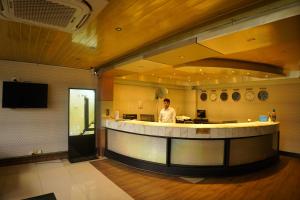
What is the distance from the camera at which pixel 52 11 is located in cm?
167

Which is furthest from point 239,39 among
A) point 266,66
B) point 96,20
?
point 266,66

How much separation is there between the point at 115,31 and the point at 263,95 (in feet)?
20.0

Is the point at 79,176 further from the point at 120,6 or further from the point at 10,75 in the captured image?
the point at 120,6

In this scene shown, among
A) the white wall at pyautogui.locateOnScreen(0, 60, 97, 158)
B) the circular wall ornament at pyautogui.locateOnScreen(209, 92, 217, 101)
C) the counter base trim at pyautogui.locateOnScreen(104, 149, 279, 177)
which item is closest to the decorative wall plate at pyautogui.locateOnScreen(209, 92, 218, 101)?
the circular wall ornament at pyautogui.locateOnScreen(209, 92, 217, 101)

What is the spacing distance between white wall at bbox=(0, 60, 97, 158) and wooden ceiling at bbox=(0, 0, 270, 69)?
0.52 meters

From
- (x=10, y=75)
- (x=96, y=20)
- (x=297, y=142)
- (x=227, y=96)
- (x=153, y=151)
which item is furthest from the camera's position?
(x=227, y=96)

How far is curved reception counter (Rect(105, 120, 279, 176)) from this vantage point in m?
4.00

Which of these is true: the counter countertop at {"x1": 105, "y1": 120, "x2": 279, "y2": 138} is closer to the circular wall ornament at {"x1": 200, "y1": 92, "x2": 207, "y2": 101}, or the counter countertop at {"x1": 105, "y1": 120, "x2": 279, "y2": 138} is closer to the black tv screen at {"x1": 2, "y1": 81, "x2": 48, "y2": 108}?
the black tv screen at {"x1": 2, "y1": 81, "x2": 48, "y2": 108}

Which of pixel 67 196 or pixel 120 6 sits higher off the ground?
pixel 120 6

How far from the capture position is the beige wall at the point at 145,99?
6.95 meters

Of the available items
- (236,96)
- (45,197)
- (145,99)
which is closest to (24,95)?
(45,197)

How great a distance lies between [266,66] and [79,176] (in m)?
5.63

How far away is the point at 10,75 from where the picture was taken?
15.2 feet

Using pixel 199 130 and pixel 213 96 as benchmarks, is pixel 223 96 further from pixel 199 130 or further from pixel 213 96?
pixel 199 130
